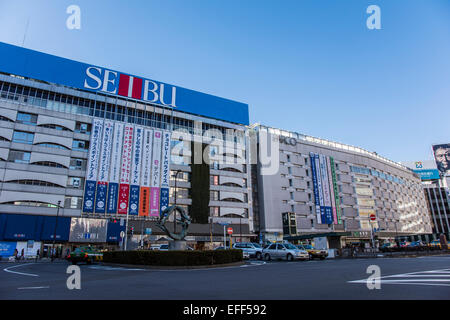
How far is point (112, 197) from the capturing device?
5138 cm

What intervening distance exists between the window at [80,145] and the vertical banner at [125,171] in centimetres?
641

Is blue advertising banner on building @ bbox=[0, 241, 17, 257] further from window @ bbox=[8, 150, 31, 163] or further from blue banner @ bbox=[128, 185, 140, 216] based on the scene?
blue banner @ bbox=[128, 185, 140, 216]

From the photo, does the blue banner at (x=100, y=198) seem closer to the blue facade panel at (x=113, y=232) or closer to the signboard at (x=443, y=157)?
the blue facade panel at (x=113, y=232)

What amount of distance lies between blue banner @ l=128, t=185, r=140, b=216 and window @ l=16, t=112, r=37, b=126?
763 inches

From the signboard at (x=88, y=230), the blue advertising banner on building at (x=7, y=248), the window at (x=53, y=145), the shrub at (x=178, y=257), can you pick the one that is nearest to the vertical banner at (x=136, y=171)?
the signboard at (x=88, y=230)

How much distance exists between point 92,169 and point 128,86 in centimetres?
1805

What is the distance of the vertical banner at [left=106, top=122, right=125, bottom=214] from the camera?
51188mm

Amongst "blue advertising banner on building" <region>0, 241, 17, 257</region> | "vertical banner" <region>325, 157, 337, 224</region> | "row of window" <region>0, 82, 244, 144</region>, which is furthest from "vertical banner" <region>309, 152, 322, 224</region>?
"blue advertising banner on building" <region>0, 241, 17, 257</region>

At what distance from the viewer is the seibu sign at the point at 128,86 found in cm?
5575

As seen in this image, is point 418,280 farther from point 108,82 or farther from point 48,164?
point 108,82

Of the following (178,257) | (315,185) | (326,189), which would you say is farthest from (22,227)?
(326,189)

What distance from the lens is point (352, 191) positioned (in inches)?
3297

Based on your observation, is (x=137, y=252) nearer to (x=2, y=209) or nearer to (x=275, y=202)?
(x=2, y=209)
